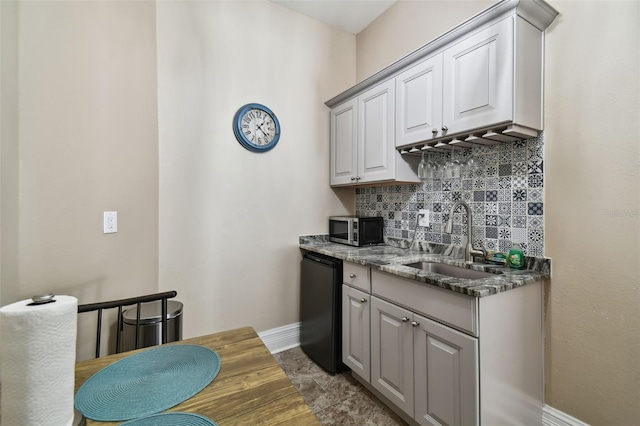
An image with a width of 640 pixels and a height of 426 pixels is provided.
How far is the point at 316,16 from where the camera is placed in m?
2.66

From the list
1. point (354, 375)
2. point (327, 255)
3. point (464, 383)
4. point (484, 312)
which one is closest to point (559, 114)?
point (484, 312)

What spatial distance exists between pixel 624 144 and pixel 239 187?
2307 mm

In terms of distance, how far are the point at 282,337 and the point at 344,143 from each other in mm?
1828

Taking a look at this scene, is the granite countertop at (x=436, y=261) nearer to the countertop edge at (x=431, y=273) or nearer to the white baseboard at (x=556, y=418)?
the countertop edge at (x=431, y=273)

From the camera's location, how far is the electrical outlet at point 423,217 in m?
2.22

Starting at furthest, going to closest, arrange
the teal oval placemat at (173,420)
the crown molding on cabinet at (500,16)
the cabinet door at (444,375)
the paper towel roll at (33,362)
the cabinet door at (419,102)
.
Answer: the cabinet door at (419,102) < the crown molding on cabinet at (500,16) < the cabinet door at (444,375) < the teal oval placemat at (173,420) < the paper towel roll at (33,362)

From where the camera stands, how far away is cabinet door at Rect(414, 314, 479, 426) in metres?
1.27

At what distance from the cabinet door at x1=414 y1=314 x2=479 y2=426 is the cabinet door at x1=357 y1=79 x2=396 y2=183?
3.73 ft

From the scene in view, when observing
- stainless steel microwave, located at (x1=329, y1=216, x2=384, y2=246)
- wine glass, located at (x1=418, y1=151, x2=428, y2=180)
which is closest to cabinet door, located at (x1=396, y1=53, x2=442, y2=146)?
wine glass, located at (x1=418, y1=151, x2=428, y2=180)

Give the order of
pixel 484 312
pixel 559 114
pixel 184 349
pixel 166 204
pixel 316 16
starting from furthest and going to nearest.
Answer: pixel 316 16, pixel 166 204, pixel 559 114, pixel 484 312, pixel 184 349

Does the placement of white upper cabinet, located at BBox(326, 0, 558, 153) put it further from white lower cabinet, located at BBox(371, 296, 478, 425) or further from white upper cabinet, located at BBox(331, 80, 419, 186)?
white lower cabinet, located at BBox(371, 296, 478, 425)

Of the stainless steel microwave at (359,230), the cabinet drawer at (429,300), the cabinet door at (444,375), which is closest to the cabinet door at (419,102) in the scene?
the stainless steel microwave at (359,230)

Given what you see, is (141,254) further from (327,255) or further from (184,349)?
(327,255)

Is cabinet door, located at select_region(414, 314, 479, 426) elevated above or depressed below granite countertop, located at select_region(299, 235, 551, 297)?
below
